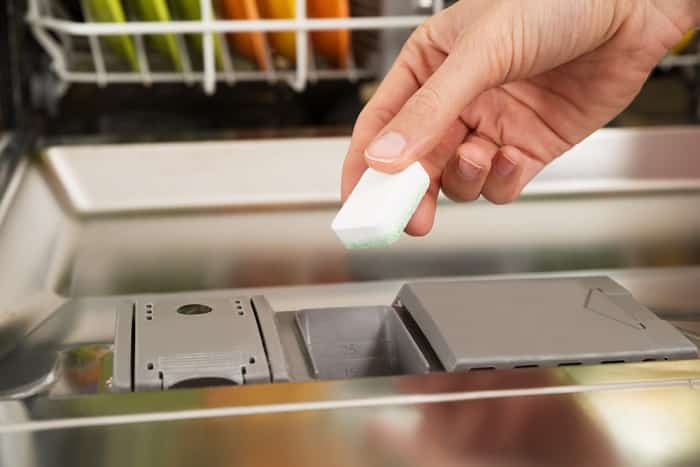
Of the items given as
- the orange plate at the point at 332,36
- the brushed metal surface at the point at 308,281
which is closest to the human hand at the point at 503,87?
the brushed metal surface at the point at 308,281

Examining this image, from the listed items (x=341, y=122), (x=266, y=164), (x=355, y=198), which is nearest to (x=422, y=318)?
(x=355, y=198)

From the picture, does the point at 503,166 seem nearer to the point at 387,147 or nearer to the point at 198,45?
the point at 387,147

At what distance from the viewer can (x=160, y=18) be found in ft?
3.04

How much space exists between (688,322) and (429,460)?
0.30 meters

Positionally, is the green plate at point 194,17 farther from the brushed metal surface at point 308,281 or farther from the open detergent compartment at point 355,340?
the open detergent compartment at point 355,340

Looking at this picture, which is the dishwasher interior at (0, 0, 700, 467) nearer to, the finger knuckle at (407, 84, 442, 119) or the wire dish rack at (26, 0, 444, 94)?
the wire dish rack at (26, 0, 444, 94)

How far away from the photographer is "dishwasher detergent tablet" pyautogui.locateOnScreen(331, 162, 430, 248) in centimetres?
52

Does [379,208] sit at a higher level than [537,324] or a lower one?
higher

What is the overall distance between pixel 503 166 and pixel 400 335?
0.18 meters

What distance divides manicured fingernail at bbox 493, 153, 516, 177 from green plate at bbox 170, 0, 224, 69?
14.3 inches

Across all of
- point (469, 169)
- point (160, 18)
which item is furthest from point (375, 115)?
point (160, 18)

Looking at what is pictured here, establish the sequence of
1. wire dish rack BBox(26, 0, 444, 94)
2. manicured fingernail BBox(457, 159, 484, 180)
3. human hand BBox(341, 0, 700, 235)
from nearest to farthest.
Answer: human hand BBox(341, 0, 700, 235)
manicured fingernail BBox(457, 159, 484, 180)
wire dish rack BBox(26, 0, 444, 94)

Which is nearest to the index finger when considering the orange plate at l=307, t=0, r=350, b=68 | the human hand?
the human hand

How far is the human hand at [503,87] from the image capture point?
1.96ft
